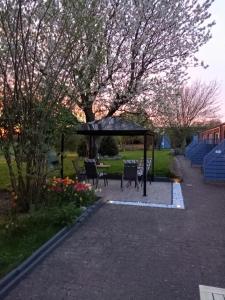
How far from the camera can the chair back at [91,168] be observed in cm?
1055

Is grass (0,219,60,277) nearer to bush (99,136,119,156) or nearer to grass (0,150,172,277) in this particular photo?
grass (0,150,172,277)

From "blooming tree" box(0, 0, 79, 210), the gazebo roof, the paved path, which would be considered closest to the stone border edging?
the paved path

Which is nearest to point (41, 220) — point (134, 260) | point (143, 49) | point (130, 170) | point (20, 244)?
point (20, 244)

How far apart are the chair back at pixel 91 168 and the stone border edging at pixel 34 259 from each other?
3.99 meters

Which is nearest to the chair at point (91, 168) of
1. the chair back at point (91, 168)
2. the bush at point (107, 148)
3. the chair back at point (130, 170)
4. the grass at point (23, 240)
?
the chair back at point (91, 168)

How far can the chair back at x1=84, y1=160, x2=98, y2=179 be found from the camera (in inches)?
416

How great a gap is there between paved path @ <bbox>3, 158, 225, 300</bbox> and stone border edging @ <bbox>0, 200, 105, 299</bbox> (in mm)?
74

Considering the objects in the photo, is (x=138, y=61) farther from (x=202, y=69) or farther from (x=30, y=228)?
(x=30, y=228)

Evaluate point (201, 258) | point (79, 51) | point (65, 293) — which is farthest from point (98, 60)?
point (65, 293)

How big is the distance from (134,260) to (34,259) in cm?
136

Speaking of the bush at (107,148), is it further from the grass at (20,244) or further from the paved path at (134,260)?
the grass at (20,244)

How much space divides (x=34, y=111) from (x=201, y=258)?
393 cm

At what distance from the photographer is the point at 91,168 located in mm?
10688

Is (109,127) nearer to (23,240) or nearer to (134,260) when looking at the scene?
(23,240)
